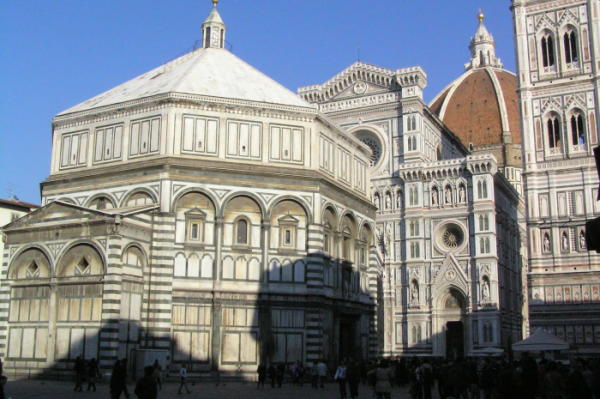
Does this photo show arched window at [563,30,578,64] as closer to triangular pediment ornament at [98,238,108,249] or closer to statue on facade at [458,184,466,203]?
statue on facade at [458,184,466,203]

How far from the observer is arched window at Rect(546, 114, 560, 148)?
54.7 metres

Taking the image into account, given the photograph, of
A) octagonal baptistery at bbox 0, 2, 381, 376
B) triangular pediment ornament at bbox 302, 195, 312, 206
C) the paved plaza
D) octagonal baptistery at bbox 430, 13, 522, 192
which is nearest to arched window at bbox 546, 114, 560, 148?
octagonal baptistery at bbox 0, 2, 381, 376

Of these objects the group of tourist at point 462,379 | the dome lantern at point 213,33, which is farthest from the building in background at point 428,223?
the group of tourist at point 462,379

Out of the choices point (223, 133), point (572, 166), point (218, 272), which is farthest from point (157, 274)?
point (572, 166)

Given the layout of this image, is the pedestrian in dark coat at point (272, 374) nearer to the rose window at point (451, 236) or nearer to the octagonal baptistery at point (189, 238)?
the octagonal baptistery at point (189, 238)

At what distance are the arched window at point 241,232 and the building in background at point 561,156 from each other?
28.9 meters

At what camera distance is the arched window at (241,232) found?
30219mm

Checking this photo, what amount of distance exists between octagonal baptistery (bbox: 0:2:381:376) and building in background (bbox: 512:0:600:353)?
72.9ft

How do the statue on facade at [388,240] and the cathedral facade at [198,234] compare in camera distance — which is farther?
the statue on facade at [388,240]

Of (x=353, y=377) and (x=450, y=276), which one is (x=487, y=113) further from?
(x=353, y=377)

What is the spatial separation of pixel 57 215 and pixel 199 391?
981 centimetres

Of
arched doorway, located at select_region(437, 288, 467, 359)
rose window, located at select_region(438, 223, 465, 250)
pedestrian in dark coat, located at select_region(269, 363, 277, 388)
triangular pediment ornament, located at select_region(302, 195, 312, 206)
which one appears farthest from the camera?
rose window, located at select_region(438, 223, 465, 250)

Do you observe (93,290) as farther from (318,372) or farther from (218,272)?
(318,372)

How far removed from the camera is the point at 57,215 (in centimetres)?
2823
